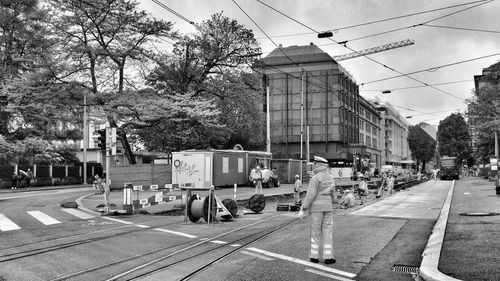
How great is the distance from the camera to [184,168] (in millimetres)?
33562

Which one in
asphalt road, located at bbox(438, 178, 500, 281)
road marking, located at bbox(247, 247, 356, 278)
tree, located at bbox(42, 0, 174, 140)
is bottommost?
road marking, located at bbox(247, 247, 356, 278)

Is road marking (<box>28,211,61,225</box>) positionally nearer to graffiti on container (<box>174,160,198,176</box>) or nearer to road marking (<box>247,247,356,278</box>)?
road marking (<box>247,247,356,278</box>)

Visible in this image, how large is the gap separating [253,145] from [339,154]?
26417 mm

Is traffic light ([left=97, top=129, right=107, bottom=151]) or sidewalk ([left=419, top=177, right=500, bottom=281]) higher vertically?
traffic light ([left=97, top=129, right=107, bottom=151])

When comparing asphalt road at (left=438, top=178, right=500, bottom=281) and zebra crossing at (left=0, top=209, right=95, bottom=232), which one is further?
zebra crossing at (left=0, top=209, right=95, bottom=232)

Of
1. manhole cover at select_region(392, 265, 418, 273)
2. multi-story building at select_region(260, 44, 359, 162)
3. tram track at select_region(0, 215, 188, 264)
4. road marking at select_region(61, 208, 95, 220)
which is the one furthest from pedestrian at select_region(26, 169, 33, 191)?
multi-story building at select_region(260, 44, 359, 162)

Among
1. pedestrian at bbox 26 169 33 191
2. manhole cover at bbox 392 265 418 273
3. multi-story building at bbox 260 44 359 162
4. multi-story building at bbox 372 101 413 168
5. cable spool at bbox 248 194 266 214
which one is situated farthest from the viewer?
multi-story building at bbox 372 101 413 168

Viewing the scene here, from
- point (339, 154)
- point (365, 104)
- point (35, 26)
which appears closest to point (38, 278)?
point (35, 26)

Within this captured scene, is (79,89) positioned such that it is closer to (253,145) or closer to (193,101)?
(193,101)

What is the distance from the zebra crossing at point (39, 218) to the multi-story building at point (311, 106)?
2554 inches

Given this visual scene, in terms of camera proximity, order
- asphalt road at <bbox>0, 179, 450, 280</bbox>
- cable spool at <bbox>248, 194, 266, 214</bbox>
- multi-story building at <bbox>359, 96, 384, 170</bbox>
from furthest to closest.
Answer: multi-story building at <bbox>359, 96, 384, 170</bbox>, cable spool at <bbox>248, 194, 266, 214</bbox>, asphalt road at <bbox>0, 179, 450, 280</bbox>

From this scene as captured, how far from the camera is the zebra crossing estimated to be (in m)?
13.9

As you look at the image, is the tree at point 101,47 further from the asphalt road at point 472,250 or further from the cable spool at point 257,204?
the asphalt road at point 472,250

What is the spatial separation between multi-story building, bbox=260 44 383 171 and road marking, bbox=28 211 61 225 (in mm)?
65371
